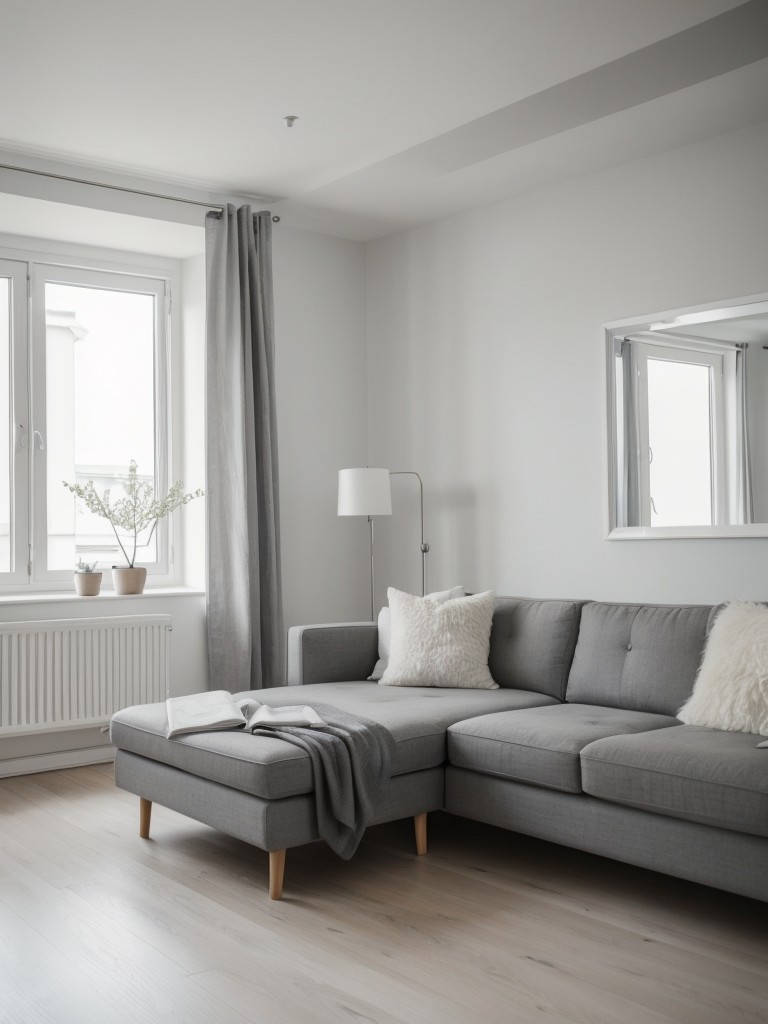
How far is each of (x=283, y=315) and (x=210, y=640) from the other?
1782 mm

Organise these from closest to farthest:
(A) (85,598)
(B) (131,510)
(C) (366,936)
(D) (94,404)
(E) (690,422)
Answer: (C) (366,936), (E) (690,422), (A) (85,598), (B) (131,510), (D) (94,404)

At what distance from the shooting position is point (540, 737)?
3.16 meters

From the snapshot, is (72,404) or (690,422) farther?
(72,404)

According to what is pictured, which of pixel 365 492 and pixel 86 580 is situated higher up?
pixel 365 492

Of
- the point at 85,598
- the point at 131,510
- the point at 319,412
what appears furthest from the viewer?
the point at 319,412

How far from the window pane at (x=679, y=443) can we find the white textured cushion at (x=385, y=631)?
0.92m

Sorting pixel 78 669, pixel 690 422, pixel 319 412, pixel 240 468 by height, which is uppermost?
pixel 319 412

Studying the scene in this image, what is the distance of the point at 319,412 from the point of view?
5574 millimetres

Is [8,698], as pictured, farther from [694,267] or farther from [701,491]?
[694,267]

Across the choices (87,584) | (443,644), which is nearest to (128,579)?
(87,584)

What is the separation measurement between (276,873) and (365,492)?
2318mm

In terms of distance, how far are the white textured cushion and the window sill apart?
1158 mm

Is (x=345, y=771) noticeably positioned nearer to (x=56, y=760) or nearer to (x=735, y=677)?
(x=735, y=677)

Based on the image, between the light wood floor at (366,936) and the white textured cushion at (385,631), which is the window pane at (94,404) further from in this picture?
the light wood floor at (366,936)
